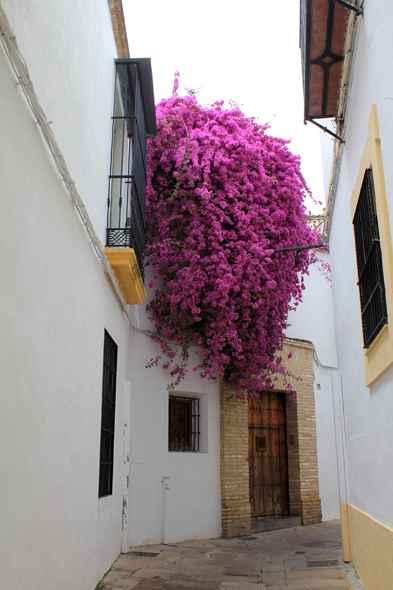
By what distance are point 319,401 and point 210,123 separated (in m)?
5.95

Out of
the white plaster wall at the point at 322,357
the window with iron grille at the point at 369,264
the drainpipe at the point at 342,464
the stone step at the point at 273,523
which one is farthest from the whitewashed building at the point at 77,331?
the white plaster wall at the point at 322,357

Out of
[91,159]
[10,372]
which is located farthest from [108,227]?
[10,372]

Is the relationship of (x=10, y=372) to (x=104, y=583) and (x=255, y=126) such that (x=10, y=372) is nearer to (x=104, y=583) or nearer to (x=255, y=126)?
(x=104, y=583)

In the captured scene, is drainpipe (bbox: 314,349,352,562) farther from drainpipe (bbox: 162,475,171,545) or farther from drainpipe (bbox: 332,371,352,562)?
drainpipe (bbox: 162,475,171,545)

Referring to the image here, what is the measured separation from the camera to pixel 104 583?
4918 millimetres

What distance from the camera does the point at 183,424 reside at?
855 cm

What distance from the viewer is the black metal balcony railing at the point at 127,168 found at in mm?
5621

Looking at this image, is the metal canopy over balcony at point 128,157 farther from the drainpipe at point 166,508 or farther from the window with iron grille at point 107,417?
the drainpipe at point 166,508

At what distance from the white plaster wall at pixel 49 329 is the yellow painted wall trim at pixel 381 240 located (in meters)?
2.10

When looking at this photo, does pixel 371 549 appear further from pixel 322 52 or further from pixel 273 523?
pixel 273 523

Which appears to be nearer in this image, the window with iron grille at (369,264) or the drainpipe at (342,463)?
the window with iron grille at (369,264)

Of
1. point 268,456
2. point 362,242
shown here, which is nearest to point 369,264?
point 362,242

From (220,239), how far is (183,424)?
3119 mm

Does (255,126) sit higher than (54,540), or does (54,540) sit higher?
(255,126)
